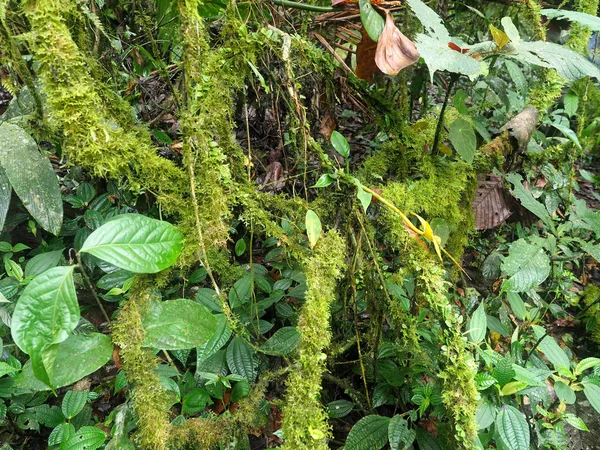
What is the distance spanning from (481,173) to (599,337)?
102 centimetres

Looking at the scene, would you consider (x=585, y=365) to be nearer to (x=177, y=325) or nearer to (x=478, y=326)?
(x=478, y=326)

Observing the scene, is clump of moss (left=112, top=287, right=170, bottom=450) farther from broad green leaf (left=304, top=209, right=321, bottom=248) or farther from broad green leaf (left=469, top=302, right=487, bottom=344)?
broad green leaf (left=469, top=302, right=487, bottom=344)

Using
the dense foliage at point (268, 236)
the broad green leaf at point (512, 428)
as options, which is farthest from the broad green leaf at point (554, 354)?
the broad green leaf at point (512, 428)

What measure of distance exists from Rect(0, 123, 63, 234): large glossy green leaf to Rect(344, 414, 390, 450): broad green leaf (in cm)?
83

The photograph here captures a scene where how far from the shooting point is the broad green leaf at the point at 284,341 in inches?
40.4

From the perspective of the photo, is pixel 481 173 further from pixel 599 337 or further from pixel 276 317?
pixel 599 337

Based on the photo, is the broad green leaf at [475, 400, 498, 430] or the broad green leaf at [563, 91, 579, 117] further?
the broad green leaf at [563, 91, 579, 117]

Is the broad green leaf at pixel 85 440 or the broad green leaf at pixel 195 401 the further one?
the broad green leaf at pixel 195 401

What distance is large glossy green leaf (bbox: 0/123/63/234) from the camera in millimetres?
763

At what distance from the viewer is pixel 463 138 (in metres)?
1.06

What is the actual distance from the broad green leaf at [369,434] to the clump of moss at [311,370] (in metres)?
0.33

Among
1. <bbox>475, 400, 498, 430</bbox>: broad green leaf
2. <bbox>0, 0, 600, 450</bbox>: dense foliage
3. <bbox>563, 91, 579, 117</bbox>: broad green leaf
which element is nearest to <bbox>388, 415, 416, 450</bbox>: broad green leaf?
<bbox>0, 0, 600, 450</bbox>: dense foliage

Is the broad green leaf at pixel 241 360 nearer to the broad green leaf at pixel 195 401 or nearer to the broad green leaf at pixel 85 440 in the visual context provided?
the broad green leaf at pixel 195 401

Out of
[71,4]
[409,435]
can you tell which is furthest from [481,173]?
[71,4]
